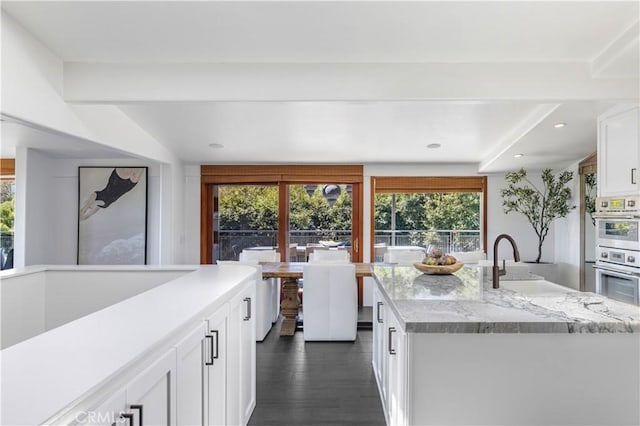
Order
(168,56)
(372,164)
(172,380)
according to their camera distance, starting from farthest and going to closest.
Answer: (372,164) < (168,56) < (172,380)

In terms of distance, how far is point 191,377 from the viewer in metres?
1.36

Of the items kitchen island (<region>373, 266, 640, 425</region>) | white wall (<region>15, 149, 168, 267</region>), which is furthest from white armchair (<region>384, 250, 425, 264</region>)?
kitchen island (<region>373, 266, 640, 425</region>)

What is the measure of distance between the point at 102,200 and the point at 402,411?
509cm

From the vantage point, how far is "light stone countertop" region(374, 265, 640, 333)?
53.9 inches

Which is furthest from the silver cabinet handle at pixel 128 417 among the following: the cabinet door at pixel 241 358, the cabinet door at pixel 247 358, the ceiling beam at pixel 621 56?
the ceiling beam at pixel 621 56

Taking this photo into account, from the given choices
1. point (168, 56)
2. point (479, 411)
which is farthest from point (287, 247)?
point (479, 411)

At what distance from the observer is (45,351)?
3.20 feet

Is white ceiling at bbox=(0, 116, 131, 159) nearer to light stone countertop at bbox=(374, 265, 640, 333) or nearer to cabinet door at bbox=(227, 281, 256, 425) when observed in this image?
cabinet door at bbox=(227, 281, 256, 425)

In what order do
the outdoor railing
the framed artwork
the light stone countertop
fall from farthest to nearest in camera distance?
the outdoor railing, the framed artwork, the light stone countertop

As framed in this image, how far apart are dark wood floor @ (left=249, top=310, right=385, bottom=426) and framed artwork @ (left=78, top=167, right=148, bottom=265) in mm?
2632

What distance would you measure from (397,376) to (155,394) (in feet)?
3.67

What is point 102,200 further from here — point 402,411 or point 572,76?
point 572,76

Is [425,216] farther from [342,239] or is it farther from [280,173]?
[280,173]

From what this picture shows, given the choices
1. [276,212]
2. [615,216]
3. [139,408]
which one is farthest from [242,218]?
[139,408]
